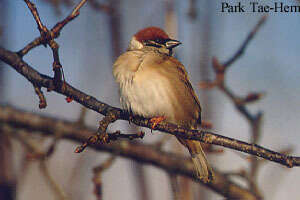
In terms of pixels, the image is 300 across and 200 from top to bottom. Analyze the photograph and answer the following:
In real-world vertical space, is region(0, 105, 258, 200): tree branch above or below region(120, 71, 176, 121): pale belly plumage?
below

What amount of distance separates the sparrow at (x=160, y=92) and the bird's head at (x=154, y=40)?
0.19 metres

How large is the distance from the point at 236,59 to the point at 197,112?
0.57 m

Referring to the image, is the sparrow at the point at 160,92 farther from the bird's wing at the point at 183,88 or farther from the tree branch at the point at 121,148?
the tree branch at the point at 121,148

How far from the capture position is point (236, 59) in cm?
263

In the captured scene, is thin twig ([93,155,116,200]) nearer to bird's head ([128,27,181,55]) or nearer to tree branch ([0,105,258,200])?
tree branch ([0,105,258,200])

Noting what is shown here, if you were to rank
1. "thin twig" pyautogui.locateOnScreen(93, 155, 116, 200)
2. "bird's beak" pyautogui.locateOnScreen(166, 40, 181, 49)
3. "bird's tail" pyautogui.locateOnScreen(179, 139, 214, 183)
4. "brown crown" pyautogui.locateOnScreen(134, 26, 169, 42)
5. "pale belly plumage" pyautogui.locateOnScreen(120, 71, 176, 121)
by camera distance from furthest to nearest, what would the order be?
"brown crown" pyautogui.locateOnScreen(134, 26, 169, 42)
"bird's beak" pyautogui.locateOnScreen(166, 40, 181, 49)
"bird's tail" pyautogui.locateOnScreen(179, 139, 214, 183)
"pale belly plumage" pyautogui.locateOnScreen(120, 71, 176, 121)
"thin twig" pyautogui.locateOnScreen(93, 155, 116, 200)

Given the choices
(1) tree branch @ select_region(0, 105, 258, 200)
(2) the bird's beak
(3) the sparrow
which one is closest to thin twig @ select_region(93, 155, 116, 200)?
(3) the sparrow

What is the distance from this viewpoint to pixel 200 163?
2.84 metres

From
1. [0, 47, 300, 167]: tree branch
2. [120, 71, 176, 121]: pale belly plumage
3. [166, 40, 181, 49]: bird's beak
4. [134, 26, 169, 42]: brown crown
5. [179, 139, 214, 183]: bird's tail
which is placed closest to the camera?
[0, 47, 300, 167]: tree branch

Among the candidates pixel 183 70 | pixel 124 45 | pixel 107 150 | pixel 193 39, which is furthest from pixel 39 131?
pixel 193 39

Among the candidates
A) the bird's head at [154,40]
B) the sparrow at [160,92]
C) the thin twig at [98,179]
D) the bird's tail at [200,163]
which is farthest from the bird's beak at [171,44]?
the thin twig at [98,179]

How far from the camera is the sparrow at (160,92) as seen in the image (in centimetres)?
269

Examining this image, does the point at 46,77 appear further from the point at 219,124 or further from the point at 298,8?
the point at 298,8

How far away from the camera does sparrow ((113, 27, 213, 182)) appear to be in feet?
8.81
